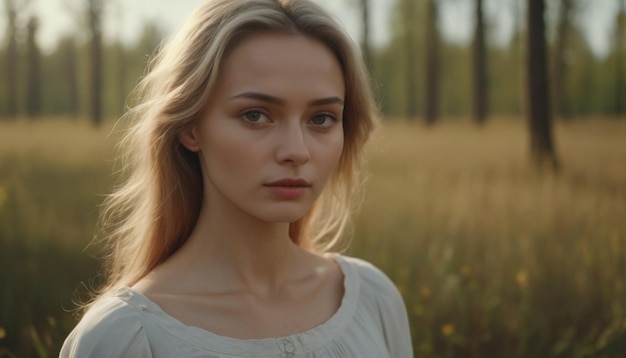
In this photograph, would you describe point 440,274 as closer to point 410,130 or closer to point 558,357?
point 558,357

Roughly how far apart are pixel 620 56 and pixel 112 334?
485cm

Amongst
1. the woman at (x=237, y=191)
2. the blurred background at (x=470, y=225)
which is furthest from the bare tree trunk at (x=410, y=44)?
the woman at (x=237, y=191)

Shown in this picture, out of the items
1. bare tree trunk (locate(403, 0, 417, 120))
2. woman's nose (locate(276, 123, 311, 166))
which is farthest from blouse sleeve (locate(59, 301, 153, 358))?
bare tree trunk (locate(403, 0, 417, 120))

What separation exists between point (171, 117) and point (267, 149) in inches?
9.5

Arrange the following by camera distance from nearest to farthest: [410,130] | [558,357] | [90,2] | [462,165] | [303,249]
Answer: [303,249]
[558,357]
[462,165]
[410,130]
[90,2]

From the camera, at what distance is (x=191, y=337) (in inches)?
64.1

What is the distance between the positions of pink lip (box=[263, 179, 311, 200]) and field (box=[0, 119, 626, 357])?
4.25ft

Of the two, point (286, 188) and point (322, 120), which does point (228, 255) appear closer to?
point (286, 188)

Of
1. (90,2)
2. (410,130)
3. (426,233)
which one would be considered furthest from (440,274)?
(90,2)

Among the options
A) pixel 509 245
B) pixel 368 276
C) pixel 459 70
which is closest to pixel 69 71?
pixel 459 70

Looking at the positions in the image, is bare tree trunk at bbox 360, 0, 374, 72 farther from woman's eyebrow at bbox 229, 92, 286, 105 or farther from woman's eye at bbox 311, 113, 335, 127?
woman's eyebrow at bbox 229, 92, 286, 105

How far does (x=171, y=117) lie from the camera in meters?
1.72

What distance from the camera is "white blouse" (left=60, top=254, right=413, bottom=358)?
1562mm

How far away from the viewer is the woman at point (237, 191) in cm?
164
